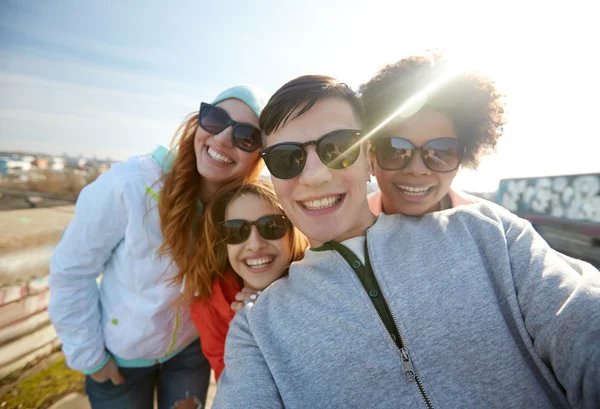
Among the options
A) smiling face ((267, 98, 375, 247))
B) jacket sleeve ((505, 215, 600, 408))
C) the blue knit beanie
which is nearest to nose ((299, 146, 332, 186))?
smiling face ((267, 98, 375, 247))

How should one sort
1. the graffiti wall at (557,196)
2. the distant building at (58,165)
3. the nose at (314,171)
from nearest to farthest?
the nose at (314,171), the graffiti wall at (557,196), the distant building at (58,165)

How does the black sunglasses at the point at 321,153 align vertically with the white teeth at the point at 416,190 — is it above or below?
above

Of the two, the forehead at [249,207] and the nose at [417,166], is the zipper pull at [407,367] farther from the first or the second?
the forehead at [249,207]

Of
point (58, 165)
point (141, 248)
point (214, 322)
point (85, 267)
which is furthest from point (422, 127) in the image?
point (58, 165)

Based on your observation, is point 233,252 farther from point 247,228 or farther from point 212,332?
point 212,332

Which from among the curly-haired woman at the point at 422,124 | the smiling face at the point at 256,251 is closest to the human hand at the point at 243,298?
the smiling face at the point at 256,251

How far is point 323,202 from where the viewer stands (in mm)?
1435

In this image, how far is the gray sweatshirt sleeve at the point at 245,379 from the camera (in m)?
1.16

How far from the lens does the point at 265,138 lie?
164 centimetres

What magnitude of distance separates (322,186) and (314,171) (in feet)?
0.27

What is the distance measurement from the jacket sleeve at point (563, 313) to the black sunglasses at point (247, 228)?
1254 mm

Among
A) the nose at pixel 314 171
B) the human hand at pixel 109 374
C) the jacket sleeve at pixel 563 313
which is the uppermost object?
the nose at pixel 314 171

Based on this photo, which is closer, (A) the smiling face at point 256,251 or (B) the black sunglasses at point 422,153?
(B) the black sunglasses at point 422,153

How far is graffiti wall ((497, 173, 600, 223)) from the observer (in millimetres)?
6613
